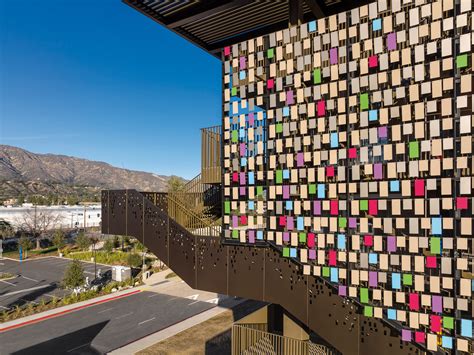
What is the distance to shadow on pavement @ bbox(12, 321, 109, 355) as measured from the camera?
17.9 metres

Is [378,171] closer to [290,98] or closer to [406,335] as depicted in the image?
[290,98]

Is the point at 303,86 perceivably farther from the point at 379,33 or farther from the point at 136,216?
the point at 136,216

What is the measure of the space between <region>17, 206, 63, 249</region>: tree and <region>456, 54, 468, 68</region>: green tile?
6330cm

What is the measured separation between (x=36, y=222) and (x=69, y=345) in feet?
164

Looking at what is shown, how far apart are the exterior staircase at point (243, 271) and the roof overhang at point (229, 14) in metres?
6.81

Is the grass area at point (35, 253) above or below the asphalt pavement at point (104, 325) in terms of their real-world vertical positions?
below

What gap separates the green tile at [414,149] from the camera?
688 cm

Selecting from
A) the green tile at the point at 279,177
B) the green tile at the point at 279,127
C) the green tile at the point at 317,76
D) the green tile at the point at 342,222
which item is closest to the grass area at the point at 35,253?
the green tile at the point at 279,177

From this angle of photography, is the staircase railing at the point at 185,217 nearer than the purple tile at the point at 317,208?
No

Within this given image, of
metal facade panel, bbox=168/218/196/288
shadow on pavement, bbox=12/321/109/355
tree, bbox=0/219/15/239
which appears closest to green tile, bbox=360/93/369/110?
metal facade panel, bbox=168/218/196/288

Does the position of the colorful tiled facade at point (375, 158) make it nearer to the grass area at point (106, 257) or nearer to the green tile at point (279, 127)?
the green tile at point (279, 127)

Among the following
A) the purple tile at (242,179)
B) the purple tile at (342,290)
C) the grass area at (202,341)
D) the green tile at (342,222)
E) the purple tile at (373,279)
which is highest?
the purple tile at (242,179)

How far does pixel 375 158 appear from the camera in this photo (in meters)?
8.14

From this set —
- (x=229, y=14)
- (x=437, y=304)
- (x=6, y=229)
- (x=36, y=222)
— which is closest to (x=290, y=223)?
(x=437, y=304)
